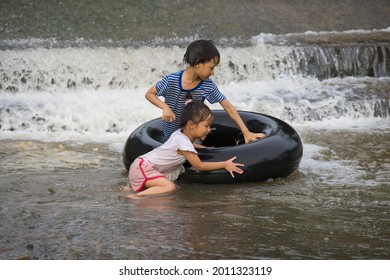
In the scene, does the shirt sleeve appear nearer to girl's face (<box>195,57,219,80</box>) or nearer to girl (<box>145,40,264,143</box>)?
girl (<box>145,40,264,143</box>)

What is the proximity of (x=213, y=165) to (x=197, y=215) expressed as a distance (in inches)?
37.4

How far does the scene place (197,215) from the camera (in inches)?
A: 227

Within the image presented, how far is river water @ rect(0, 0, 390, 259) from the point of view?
17.2ft

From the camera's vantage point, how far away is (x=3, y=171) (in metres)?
7.60

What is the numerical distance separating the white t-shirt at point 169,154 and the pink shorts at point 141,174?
61 millimetres

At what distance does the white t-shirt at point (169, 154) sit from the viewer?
21.2 feet

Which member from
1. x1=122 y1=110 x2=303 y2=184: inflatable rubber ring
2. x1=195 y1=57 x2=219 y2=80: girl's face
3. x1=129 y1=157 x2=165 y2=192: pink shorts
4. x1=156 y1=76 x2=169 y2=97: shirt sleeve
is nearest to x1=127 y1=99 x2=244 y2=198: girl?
x1=129 y1=157 x2=165 y2=192: pink shorts

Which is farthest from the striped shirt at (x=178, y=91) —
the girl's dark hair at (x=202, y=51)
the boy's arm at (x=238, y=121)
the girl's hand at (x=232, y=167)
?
the girl's hand at (x=232, y=167)

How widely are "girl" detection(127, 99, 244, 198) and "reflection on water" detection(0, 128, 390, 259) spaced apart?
156 mm

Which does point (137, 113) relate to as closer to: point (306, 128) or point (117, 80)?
point (117, 80)

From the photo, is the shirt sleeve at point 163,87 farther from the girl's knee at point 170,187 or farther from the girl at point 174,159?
the girl's knee at point 170,187


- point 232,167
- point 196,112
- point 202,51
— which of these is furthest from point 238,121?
point 202,51
